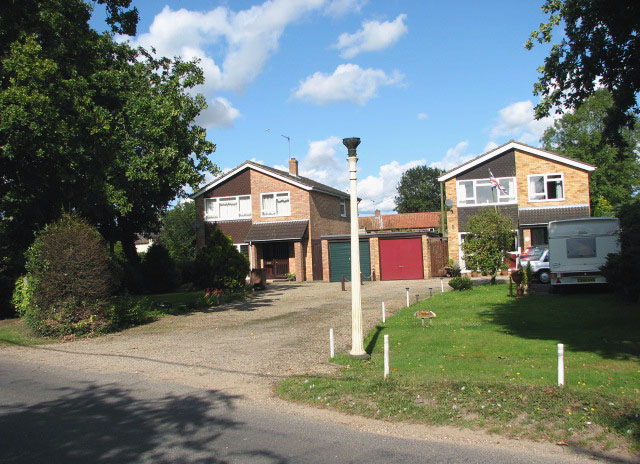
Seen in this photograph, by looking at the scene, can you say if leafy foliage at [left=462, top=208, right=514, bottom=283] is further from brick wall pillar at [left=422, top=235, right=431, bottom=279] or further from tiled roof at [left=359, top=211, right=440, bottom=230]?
tiled roof at [left=359, top=211, right=440, bottom=230]

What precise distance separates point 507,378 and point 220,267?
1728cm

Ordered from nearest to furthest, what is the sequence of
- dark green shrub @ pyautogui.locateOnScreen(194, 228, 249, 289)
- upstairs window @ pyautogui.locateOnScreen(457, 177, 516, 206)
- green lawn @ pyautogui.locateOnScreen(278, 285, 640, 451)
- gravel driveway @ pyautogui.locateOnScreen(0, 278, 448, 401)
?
green lawn @ pyautogui.locateOnScreen(278, 285, 640, 451) → gravel driveway @ pyautogui.locateOnScreen(0, 278, 448, 401) → dark green shrub @ pyautogui.locateOnScreen(194, 228, 249, 289) → upstairs window @ pyautogui.locateOnScreen(457, 177, 516, 206)

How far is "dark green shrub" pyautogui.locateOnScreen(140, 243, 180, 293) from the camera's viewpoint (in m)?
34.6

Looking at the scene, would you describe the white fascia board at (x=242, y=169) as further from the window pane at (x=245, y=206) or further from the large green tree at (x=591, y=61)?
the large green tree at (x=591, y=61)

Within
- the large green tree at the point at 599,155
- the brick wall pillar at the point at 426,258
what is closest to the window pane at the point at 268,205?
the brick wall pillar at the point at 426,258

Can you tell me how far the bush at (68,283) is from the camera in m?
14.5

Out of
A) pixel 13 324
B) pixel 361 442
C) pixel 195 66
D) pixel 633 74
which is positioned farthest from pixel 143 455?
pixel 195 66

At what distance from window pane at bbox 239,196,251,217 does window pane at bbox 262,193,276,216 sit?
3.40 feet

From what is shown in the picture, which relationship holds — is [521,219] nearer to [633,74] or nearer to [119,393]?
[633,74]

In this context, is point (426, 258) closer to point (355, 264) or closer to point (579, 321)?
point (579, 321)

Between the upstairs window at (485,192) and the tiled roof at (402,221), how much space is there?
2915cm

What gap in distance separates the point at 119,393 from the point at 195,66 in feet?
46.7

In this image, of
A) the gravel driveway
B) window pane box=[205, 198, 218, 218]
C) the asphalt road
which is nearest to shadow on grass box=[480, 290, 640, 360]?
the gravel driveway

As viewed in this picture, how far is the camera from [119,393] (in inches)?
332
